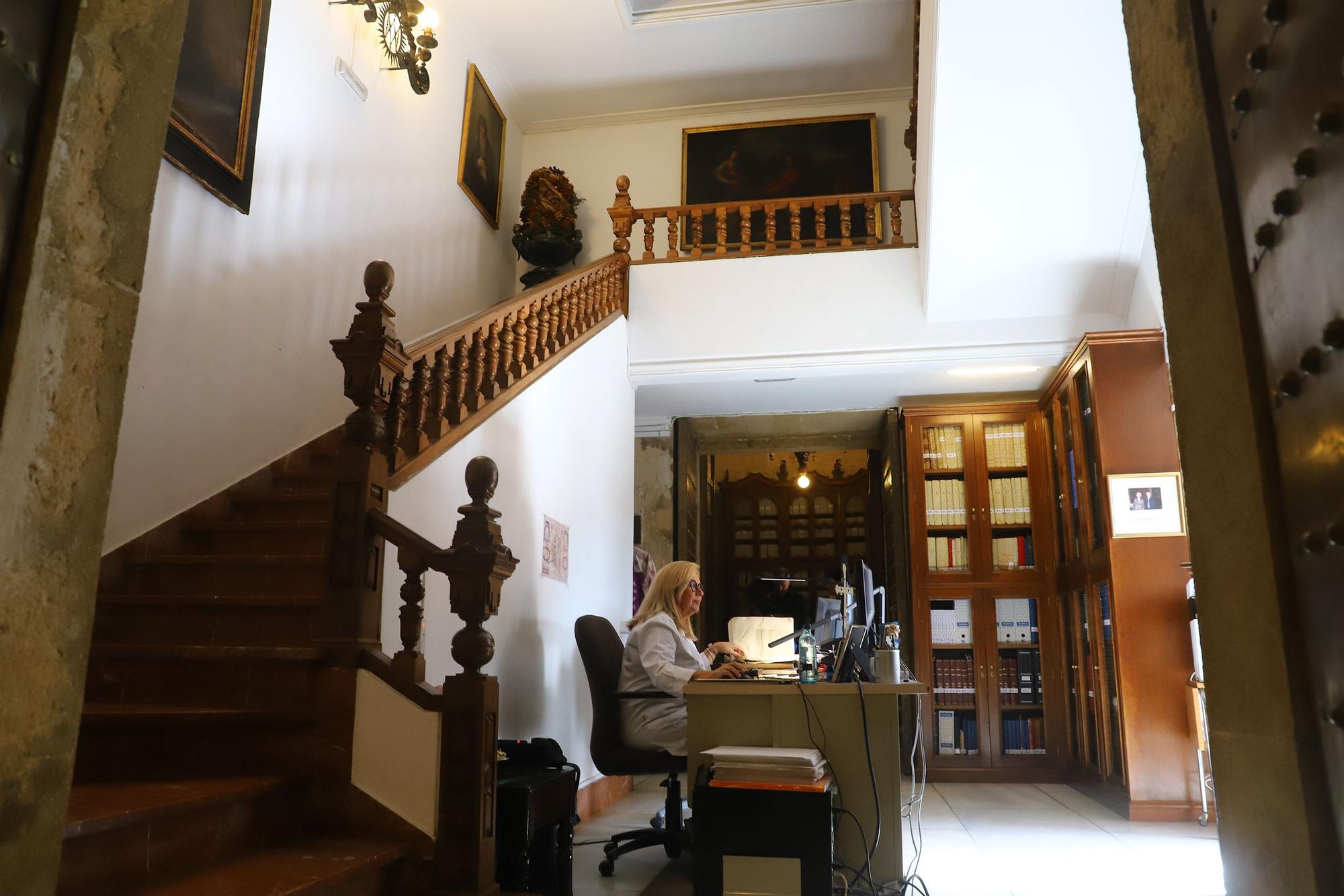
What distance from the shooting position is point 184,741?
2.74 m

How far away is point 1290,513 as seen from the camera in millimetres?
1075

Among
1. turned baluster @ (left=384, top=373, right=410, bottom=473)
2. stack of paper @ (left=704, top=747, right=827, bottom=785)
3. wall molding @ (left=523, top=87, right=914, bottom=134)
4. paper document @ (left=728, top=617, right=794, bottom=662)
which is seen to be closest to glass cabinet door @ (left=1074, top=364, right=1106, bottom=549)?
paper document @ (left=728, top=617, right=794, bottom=662)

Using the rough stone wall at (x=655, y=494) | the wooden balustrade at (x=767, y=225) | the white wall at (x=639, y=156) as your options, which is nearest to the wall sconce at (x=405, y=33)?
the wooden balustrade at (x=767, y=225)

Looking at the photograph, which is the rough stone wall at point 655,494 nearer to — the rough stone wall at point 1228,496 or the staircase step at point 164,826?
the staircase step at point 164,826

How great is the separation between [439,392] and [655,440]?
16.6 feet

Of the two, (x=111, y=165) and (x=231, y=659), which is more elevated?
(x=111, y=165)

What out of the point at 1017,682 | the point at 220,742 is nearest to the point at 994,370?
the point at 1017,682

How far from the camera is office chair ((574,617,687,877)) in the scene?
13.9 ft

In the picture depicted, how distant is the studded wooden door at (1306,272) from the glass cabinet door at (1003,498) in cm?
717

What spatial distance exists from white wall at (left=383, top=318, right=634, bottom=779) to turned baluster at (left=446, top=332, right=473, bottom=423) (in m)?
0.14

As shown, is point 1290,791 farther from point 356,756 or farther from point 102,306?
point 356,756

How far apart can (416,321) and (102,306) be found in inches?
234

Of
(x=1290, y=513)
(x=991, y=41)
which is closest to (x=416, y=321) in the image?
(x=991, y=41)

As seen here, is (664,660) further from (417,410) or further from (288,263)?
(288,263)
